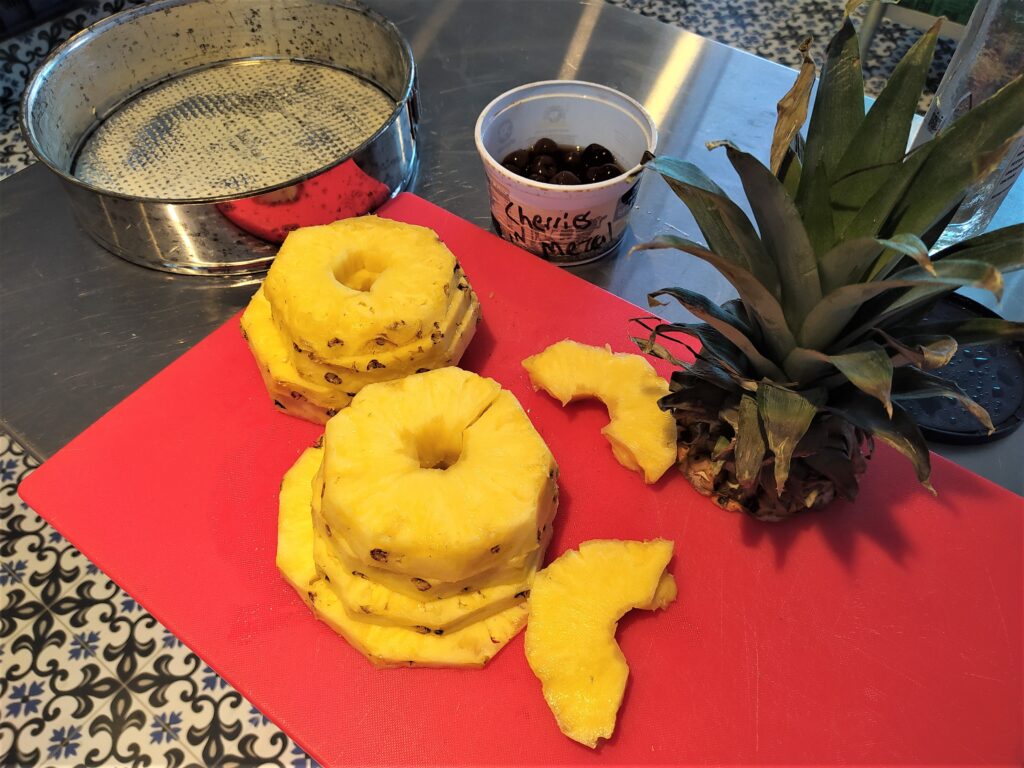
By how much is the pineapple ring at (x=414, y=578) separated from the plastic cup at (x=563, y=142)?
579 mm

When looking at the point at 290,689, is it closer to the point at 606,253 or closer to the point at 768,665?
the point at 768,665

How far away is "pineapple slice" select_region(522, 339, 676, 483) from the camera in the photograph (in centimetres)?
114

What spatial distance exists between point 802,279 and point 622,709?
0.60 m

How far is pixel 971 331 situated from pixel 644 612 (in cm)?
56

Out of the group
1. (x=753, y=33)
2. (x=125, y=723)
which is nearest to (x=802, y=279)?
(x=125, y=723)

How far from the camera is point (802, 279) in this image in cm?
82

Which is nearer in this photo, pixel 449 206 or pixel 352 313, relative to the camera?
pixel 352 313

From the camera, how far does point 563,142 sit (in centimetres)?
154

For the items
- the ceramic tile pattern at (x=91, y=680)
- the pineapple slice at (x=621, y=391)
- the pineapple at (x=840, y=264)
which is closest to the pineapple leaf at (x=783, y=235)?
the pineapple at (x=840, y=264)

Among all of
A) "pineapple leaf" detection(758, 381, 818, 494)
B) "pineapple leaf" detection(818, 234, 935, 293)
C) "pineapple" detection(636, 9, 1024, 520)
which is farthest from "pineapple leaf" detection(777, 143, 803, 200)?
"pineapple leaf" detection(758, 381, 818, 494)

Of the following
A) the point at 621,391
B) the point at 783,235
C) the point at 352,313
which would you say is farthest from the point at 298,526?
the point at 783,235

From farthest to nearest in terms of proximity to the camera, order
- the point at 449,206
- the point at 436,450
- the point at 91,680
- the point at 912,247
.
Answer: the point at 449,206, the point at 91,680, the point at 436,450, the point at 912,247

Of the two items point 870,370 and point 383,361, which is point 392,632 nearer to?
point 383,361

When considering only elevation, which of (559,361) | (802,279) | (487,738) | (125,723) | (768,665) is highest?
(802,279)
